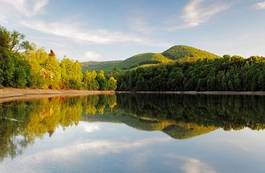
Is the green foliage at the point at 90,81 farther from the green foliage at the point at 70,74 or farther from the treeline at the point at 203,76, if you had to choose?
the treeline at the point at 203,76

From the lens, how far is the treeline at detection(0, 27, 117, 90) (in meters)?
79.8

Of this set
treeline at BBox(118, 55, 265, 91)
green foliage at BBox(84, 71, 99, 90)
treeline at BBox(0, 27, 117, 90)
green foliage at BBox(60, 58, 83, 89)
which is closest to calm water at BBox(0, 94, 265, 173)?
treeline at BBox(0, 27, 117, 90)

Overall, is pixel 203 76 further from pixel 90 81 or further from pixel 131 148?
pixel 131 148

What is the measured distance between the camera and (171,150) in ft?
49.3

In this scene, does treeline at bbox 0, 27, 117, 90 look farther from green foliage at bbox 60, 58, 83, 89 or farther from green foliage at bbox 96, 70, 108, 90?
green foliage at bbox 96, 70, 108, 90

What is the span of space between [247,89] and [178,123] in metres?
99.5

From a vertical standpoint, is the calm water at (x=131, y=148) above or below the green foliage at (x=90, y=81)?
below

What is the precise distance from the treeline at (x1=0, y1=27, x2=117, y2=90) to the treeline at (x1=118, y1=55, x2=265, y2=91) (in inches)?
1424

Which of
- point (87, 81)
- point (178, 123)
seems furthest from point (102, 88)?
point (178, 123)

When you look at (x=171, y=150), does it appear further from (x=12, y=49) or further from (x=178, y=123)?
(x=12, y=49)

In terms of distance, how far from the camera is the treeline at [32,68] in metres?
79.8

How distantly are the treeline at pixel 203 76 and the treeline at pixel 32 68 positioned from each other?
3618cm

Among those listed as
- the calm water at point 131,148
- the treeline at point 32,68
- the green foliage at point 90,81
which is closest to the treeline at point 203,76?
the green foliage at point 90,81

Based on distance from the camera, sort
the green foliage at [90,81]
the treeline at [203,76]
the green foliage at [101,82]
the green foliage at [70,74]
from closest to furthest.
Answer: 1. the treeline at [203,76]
2. the green foliage at [70,74]
3. the green foliage at [90,81]
4. the green foliage at [101,82]
